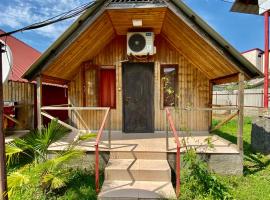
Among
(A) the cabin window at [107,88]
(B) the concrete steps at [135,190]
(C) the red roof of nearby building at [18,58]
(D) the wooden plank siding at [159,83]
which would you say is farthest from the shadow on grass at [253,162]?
(C) the red roof of nearby building at [18,58]

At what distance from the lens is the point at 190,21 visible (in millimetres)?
5648

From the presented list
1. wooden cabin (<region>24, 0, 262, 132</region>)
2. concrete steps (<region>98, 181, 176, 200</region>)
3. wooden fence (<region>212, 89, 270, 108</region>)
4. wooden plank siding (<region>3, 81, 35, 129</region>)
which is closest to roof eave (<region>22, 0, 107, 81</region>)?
wooden cabin (<region>24, 0, 262, 132</region>)

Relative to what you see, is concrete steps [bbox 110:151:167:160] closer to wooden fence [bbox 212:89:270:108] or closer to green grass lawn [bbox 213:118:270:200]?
green grass lawn [bbox 213:118:270:200]

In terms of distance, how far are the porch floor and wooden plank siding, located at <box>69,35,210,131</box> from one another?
2.27 feet

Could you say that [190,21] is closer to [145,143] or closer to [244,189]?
[145,143]

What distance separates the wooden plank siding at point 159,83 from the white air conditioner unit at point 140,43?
0.83 meters

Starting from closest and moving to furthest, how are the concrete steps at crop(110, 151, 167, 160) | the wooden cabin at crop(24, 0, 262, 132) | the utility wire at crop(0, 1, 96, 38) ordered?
the utility wire at crop(0, 1, 96, 38) → the concrete steps at crop(110, 151, 167, 160) → the wooden cabin at crop(24, 0, 262, 132)

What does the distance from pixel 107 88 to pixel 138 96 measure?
3.98 feet

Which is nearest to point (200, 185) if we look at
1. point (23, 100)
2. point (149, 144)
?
point (149, 144)

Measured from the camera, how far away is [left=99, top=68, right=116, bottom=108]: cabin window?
28.4 feet

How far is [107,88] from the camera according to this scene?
8711 millimetres

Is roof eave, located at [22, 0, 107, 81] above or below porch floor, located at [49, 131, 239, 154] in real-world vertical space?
above

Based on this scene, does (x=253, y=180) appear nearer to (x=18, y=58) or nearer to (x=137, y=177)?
(x=137, y=177)

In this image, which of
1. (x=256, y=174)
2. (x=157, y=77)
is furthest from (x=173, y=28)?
(x=256, y=174)
